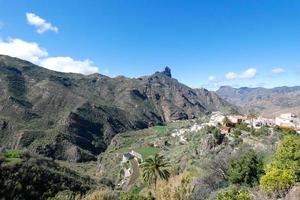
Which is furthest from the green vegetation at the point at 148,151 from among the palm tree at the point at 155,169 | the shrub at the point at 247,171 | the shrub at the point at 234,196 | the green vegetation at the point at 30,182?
the shrub at the point at 234,196

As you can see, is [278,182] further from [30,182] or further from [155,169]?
[30,182]

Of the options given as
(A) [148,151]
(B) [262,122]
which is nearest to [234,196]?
(B) [262,122]

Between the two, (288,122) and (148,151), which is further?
(148,151)

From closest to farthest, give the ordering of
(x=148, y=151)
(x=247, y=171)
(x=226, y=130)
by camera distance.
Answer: (x=247, y=171) < (x=226, y=130) < (x=148, y=151)

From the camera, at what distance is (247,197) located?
2909cm

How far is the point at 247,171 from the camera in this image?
47.1 m

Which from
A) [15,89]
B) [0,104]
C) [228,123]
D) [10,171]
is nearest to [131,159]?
[228,123]

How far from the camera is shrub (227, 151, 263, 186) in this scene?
47.1 m

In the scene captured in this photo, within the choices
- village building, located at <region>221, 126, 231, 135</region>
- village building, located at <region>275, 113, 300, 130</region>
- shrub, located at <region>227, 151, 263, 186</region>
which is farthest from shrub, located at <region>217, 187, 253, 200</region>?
village building, located at <region>275, 113, 300, 130</region>

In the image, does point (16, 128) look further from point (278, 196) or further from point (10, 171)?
point (278, 196)

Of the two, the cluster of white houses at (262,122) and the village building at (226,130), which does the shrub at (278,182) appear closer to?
the village building at (226,130)

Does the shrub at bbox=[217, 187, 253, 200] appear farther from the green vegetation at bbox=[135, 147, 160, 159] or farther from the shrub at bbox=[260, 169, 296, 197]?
the green vegetation at bbox=[135, 147, 160, 159]

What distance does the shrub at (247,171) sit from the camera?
47.1 meters

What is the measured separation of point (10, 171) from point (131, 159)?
2247 inches
